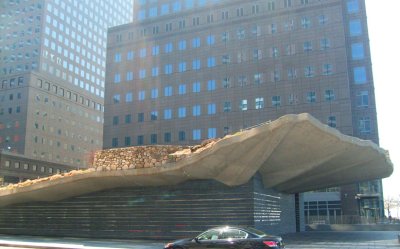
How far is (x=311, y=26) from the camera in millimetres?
64750

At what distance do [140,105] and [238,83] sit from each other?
699 inches

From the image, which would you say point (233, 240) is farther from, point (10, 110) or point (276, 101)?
point (10, 110)

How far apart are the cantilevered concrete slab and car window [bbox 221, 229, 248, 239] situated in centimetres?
638

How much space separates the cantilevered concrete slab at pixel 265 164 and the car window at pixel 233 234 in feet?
20.9

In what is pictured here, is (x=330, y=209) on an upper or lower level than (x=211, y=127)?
lower

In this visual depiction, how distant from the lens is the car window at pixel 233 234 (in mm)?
14292

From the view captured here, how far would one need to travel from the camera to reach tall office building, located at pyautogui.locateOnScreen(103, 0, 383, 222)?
61.3 m

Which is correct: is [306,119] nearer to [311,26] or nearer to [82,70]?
[311,26]

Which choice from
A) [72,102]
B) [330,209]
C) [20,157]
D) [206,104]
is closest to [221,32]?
[206,104]

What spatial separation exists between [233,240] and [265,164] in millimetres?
10092

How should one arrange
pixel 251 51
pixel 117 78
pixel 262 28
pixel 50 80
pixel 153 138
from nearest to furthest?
1. pixel 251 51
2. pixel 262 28
3. pixel 153 138
4. pixel 117 78
5. pixel 50 80

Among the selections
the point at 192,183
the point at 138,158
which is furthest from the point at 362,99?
the point at 138,158

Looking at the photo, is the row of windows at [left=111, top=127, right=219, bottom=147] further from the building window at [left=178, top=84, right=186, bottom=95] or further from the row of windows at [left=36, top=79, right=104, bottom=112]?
the row of windows at [left=36, top=79, right=104, bottom=112]

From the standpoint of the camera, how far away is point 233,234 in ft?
47.6
